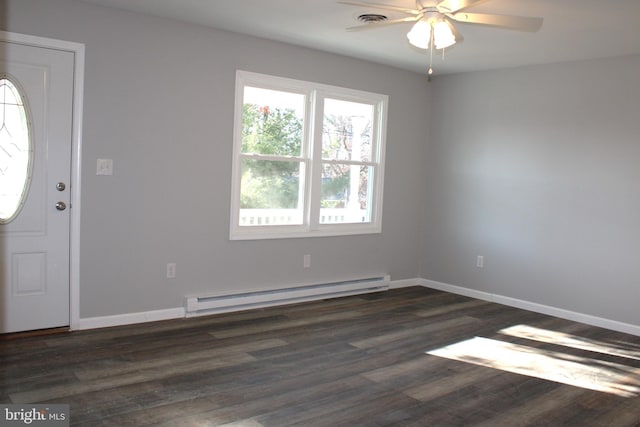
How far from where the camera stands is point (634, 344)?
4.35 m

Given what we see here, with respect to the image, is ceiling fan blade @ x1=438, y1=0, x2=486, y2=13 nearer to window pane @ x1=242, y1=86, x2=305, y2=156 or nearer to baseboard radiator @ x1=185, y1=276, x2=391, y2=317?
window pane @ x1=242, y1=86, x2=305, y2=156

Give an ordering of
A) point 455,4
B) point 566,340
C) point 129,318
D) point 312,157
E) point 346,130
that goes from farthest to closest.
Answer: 1. point 346,130
2. point 312,157
3. point 566,340
4. point 129,318
5. point 455,4

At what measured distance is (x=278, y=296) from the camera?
4.95 m

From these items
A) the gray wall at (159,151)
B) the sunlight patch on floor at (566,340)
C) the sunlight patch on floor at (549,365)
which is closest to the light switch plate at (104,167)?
the gray wall at (159,151)

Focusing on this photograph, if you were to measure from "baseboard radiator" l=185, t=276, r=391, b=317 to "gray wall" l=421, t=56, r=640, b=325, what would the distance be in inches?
37.9

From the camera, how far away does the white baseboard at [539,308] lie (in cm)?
470

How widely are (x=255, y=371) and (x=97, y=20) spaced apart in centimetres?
273

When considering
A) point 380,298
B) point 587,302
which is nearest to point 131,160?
point 380,298

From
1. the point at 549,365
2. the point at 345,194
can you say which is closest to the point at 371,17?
the point at 345,194

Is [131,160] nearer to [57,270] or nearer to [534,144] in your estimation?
[57,270]

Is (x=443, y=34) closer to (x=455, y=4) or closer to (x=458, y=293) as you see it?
(x=455, y=4)

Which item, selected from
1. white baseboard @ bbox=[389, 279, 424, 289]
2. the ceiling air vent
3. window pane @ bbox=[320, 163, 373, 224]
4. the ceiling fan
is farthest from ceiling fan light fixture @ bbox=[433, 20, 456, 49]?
white baseboard @ bbox=[389, 279, 424, 289]

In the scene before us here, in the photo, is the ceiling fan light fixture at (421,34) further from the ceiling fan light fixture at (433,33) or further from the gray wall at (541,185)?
the gray wall at (541,185)

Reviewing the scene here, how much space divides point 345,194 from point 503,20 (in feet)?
9.29
